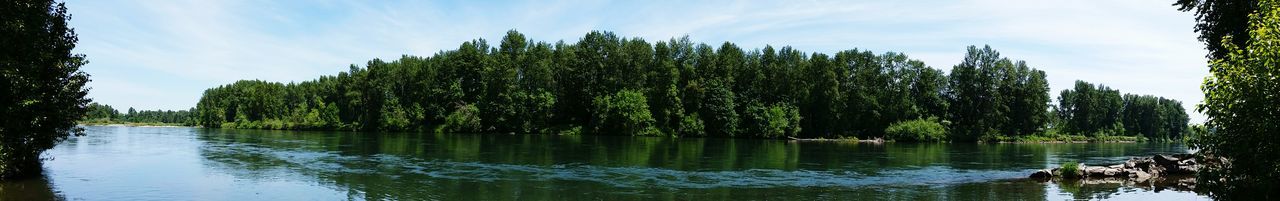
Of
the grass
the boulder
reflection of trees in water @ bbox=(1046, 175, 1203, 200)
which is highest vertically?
the grass

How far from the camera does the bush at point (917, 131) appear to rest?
91.7 meters

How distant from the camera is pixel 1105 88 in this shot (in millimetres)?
146250

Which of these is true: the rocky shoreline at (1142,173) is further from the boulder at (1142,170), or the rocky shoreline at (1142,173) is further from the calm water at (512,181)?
the calm water at (512,181)

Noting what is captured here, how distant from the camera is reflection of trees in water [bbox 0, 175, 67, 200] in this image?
67.5ft

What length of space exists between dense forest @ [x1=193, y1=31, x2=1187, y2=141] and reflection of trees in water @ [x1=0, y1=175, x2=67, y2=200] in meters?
76.3

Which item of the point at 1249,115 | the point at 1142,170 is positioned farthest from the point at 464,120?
the point at 1249,115

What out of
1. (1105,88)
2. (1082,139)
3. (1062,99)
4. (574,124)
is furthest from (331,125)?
(1105,88)

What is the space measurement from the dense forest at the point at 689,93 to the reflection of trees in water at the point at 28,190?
76.3 meters

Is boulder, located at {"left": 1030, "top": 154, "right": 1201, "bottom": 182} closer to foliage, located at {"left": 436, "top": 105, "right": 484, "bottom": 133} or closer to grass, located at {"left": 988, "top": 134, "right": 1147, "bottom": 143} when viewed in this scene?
grass, located at {"left": 988, "top": 134, "right": 1147, "bottom": 143}

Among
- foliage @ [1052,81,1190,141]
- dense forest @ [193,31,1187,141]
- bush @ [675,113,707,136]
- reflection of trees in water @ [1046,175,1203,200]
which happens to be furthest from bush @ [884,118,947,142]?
reflection of trees in water @ [1046,175,1203,200]

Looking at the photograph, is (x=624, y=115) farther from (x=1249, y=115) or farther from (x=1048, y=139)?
(x=1249, y=115)

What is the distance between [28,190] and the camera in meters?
21.9

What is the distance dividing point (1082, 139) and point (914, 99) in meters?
33.5

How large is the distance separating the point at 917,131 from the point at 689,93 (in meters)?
30.2
